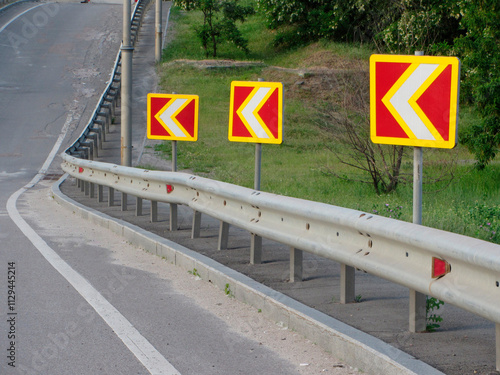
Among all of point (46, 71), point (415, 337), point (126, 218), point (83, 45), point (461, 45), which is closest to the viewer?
point (415, 337)

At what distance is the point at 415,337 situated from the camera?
5289 millimetres

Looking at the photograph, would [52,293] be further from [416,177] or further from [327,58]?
[327,58]

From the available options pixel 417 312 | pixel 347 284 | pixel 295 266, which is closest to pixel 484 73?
pixel 295 266

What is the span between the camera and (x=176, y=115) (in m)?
10.6

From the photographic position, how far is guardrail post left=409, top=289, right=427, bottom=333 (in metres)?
5.38

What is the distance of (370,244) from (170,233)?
5278 mm

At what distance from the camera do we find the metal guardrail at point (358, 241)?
441cm

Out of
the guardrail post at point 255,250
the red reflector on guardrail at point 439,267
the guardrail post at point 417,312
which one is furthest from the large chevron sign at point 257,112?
the red reflector on guardrail at point 439,267

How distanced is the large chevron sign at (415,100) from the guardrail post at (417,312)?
1097 mm

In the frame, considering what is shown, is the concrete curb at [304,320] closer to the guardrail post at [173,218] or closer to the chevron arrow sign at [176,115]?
the guardrail post at [173,218]

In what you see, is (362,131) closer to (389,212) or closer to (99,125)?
(389,212)

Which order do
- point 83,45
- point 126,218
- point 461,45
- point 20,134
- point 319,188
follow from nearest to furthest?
point 126,218 < point 319,188 < point 461,45 < point 20,134 < point 83,45

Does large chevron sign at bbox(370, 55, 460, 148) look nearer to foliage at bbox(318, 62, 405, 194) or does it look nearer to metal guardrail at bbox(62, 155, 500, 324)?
metal guardrail at bbox(62, 155, 500, 324)

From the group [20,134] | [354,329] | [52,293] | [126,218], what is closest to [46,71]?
[20,134]
